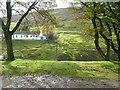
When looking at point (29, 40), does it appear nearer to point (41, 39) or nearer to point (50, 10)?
point (41, 39)

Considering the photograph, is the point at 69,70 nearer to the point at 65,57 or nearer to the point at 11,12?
the point at 11,12

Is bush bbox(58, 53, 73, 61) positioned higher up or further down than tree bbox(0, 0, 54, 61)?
further down

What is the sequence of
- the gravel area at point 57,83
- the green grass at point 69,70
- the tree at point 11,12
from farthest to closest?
the tree at point 11,12, the green grass at point 69,70, the gravel area at point 57,83

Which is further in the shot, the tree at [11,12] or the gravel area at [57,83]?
the tree at [11,12]

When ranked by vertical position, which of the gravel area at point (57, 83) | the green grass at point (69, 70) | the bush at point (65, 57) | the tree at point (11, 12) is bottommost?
the bush at point (65, 57)

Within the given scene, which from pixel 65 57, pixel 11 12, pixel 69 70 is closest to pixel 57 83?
pixel 69 70

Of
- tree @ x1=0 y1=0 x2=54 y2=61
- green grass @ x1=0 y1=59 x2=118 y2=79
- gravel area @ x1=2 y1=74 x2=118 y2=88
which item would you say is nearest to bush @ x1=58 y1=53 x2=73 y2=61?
tree @ x1=0 y1=0 x2=54 y2=61

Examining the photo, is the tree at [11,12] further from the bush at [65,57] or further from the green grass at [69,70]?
the bush at [65,57]

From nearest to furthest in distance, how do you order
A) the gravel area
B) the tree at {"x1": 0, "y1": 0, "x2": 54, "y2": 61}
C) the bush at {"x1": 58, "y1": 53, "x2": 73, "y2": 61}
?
the gravel area → the tree at {"x1": 0, "y1": 0, "x2": 54, "y2": 61} → the bush at {"x1": 58, "y1": 53, "x2": 73, "y2": 61}

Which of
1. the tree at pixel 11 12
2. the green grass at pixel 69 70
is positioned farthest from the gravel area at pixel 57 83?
the tree at pixel 11 12

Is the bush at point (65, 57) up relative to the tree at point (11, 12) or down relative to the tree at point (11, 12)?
down

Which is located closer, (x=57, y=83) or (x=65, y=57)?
(x=57, y=83)

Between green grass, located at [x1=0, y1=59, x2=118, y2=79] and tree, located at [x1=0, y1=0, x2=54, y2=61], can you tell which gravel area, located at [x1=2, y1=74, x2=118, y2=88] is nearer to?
green grass, located at [x1=0, y1=59, x2=118, y2=79]

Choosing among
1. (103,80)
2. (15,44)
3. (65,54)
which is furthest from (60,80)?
(15,44)
